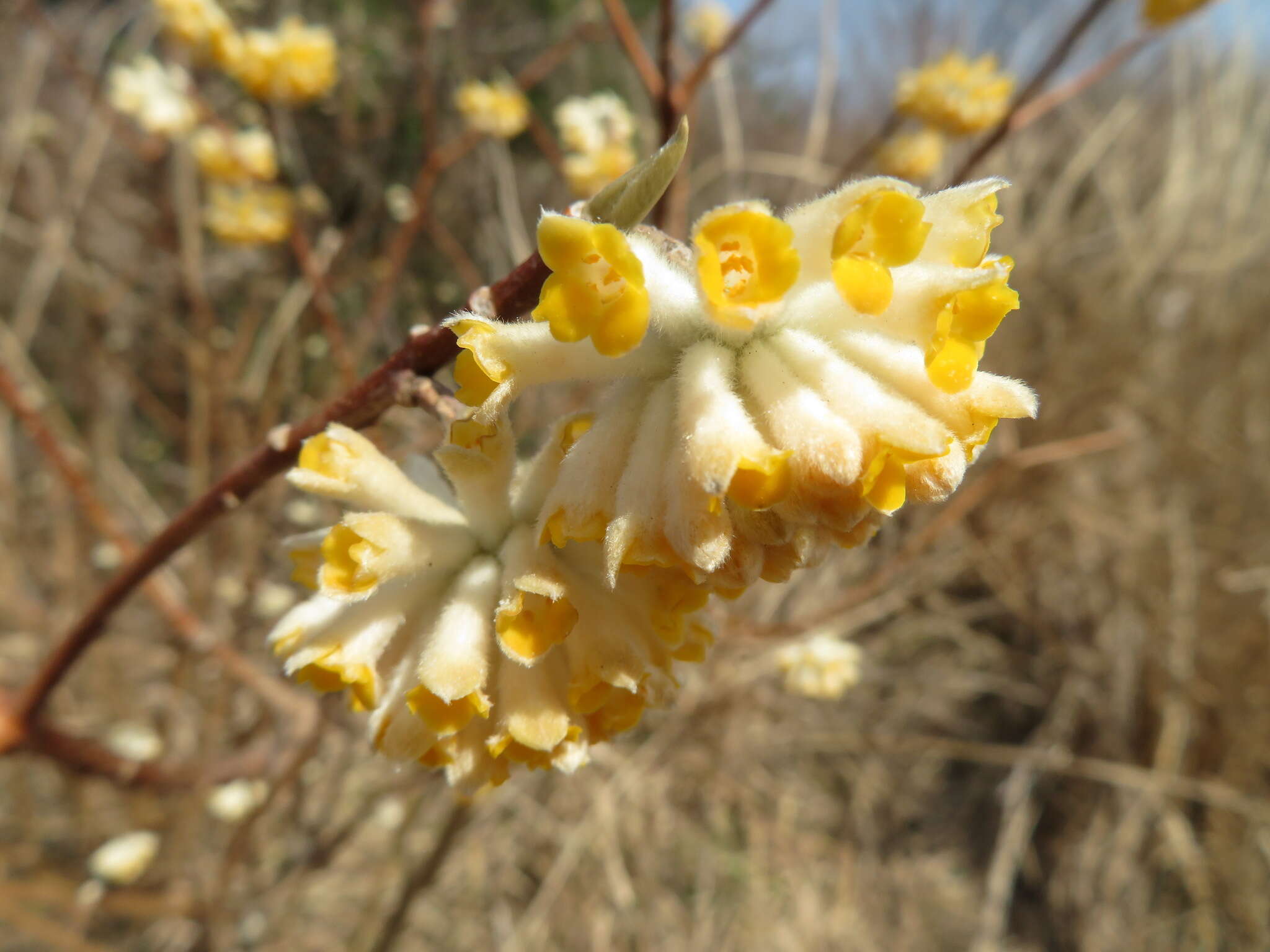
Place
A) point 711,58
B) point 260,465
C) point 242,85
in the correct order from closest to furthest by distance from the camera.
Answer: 1. point 260,465
2. point 711,58
3. point 242,85

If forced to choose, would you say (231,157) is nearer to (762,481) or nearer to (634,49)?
(634,49)

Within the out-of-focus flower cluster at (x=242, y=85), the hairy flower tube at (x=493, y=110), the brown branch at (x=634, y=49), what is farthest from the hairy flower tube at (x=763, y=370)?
the hairy flower tube at (x=493, y=110)

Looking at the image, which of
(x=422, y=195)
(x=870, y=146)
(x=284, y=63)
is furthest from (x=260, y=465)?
(x=870, y=146)

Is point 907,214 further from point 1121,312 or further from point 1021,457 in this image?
point 1121,312

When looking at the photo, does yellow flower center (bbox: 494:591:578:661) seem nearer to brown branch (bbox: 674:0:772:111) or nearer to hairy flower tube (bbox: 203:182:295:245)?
brown branch (bbox: 674:0:772:111)

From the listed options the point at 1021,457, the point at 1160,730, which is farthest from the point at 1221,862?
the point at 1021,457
